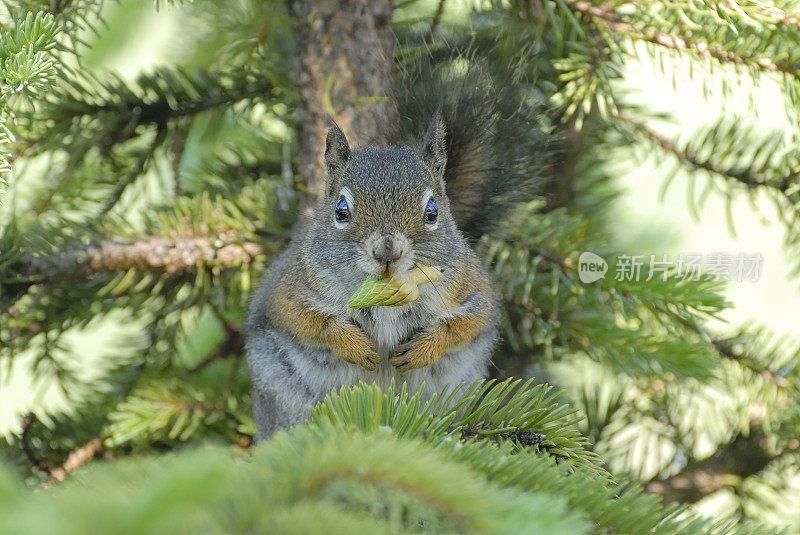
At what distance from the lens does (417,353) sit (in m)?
1.05

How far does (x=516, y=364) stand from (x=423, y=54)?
580 millimetres

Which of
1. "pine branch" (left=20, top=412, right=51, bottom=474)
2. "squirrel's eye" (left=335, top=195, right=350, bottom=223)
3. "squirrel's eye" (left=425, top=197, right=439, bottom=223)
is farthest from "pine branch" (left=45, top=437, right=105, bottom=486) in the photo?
"squirrel's eye" (left=425, top=197, right=439, bottom=223)

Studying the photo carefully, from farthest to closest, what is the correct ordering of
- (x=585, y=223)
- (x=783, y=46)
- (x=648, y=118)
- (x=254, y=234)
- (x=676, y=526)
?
(x=648, y=118), (x=254, y=234), (x=585, y=223), (x=783, y=46), (x=676, y=526)

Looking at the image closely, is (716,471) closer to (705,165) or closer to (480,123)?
(705,165)

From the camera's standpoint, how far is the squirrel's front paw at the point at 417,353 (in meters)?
1.04

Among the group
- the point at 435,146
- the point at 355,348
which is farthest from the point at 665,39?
the point at 355,348

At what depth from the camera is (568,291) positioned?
1.14 m

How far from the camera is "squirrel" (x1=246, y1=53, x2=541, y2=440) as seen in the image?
1.05 m

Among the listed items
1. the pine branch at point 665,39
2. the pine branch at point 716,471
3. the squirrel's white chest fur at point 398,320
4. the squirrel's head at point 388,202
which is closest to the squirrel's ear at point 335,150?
the squirrel's head at point 388,202

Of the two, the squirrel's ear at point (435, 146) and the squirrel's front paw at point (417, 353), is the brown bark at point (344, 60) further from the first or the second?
the squirrel's front paw at point (417, 353)

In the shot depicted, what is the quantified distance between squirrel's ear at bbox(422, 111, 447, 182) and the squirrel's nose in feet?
0.63

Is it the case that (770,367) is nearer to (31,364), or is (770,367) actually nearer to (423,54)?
(423,54)

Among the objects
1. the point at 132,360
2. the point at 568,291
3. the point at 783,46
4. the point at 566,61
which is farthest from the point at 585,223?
the point at 132,360

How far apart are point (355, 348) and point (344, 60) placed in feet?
1.59
